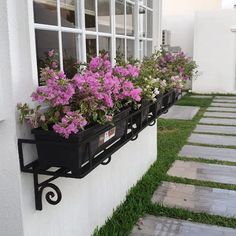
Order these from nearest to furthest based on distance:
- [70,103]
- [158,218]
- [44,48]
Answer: [70,103], [44,48], [158,218]

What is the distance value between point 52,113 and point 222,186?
8.50ft

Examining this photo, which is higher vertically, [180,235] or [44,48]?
[44,48]

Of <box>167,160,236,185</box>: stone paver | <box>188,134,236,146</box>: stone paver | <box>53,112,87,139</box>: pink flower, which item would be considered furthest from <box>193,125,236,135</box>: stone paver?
<box>53,112,87,139</box>: pink flower

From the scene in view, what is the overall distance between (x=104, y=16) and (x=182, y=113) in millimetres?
5722

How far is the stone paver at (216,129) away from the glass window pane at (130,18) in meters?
3.35

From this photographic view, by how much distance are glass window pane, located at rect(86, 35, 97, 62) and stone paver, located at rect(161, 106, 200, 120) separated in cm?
526

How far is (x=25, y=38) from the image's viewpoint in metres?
1.67

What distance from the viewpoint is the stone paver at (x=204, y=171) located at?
12.8 ft

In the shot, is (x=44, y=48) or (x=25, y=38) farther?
(x=44, y=48)

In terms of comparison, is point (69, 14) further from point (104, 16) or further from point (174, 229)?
point (174, 229)

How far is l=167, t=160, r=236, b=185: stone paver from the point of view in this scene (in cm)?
392

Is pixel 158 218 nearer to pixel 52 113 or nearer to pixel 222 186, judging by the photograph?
pixel 222 186

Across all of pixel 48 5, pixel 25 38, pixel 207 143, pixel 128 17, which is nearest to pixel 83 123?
pixel 25 38

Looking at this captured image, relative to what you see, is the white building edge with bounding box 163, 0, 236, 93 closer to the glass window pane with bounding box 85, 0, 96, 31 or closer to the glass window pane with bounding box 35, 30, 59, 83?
the glass window pane with bounding box 85, 0, 96, 31
